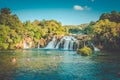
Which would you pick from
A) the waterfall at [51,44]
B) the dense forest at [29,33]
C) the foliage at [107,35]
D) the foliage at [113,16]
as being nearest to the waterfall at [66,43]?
the waterfall at [51,44]

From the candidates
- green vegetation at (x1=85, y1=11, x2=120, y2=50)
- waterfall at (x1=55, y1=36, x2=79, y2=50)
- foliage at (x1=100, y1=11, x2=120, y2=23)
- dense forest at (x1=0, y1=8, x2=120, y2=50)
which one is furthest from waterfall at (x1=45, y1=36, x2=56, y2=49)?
foliage at (x1=100, y1=11, x2=120, y2=23)

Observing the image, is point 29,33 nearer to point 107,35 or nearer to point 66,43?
point 66,43

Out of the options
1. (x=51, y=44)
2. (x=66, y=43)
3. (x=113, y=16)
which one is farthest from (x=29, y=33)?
(x=113, y=16)

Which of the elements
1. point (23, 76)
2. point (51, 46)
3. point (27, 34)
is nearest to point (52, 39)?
point (51, 46)

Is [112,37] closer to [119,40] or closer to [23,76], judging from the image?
[119,40]

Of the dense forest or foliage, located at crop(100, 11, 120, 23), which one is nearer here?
the dense forest

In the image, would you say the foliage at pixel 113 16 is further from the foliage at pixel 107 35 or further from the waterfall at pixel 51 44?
the waterfall at pixel 51 44

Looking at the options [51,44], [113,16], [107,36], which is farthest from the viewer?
[113,16]

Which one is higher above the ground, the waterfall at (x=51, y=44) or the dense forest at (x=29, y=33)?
the dense forest at (x=29, y=33)

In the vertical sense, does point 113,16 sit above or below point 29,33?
above

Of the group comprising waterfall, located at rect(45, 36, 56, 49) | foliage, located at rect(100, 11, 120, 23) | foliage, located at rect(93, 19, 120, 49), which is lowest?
waterfall, located at rect(45, 36, 56, 49)

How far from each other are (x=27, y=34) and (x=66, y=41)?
35.7ft

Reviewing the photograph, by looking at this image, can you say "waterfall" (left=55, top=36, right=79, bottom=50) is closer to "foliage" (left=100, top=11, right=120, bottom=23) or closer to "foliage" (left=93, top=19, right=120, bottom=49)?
"foliage" (left=93, top=19, right=120, bottom=49)

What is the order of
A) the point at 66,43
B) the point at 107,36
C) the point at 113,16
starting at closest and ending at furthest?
the point at 107,36 → the point at 66,43 → the point at 113,16
